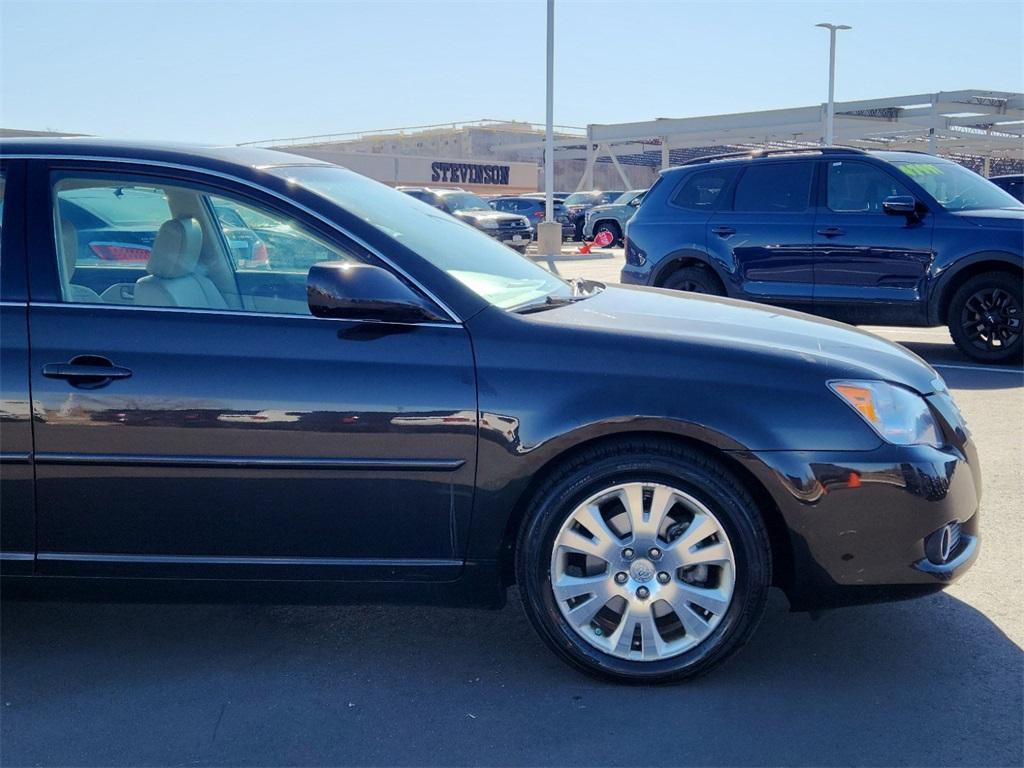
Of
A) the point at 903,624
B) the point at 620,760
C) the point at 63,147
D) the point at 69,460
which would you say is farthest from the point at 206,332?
the point at 903,624

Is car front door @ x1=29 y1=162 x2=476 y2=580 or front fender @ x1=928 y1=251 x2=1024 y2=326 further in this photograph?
front fender @ x1=928 y1=251 x2=1024 y2=326

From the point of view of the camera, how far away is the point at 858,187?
9.27 m

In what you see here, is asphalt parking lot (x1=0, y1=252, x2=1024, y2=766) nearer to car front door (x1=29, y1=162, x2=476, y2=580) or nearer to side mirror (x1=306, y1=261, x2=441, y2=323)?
car front door (x1=29, y1=162, x2=476, y2=580)

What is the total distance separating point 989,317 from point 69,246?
7.55 meters

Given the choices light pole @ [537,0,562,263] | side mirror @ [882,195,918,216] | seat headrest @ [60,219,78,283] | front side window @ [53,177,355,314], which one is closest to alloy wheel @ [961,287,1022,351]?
side mirror @ [882,195,918,216]

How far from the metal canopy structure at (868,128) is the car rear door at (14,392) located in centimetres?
3406

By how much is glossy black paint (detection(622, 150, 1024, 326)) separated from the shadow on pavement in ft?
18.0

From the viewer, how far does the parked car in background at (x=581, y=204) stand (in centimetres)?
3356

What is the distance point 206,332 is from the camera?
333 centimetres

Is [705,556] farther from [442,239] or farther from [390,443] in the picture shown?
[442,239]

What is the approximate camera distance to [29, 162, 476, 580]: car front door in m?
3.25

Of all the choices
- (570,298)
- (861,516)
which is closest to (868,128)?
(570,298)

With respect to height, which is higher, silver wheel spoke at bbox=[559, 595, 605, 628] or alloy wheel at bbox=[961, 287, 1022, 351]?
alloy wheel at bbox=[961, 287, 1022, 351]

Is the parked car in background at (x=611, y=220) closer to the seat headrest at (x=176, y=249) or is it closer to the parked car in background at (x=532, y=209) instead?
the parked car in background at (x=532, y=209)
